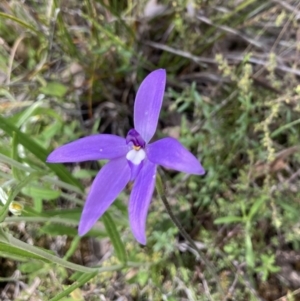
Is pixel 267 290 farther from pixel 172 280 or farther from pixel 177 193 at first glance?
pixel 177 193

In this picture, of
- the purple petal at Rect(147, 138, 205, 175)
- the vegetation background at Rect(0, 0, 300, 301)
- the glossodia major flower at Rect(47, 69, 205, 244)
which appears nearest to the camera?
the purple petal at Rect(147, 138, 205, 175)

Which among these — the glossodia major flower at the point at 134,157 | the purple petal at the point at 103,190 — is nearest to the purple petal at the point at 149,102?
the glossodia major flower at the point at 134,157

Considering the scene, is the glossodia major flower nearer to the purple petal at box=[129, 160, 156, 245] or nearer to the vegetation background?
the purple petal at box=[129, 160, 156, 245]

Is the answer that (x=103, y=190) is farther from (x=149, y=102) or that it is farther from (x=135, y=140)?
(x=149, y=102)

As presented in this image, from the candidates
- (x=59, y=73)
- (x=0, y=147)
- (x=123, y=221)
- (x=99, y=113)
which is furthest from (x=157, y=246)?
(x=59, y=73)

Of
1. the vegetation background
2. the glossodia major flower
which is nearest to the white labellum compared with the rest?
the glossodia major flower

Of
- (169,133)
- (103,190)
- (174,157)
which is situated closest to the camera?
(174,157)

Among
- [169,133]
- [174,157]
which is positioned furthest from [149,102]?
[169,133]
